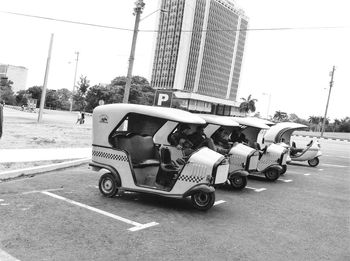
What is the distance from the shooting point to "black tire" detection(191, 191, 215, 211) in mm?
7203

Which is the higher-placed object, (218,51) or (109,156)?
(218,51)

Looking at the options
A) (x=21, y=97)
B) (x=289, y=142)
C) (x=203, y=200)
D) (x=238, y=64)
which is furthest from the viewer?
(x=238, y=64)

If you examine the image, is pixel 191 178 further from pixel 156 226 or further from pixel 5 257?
pixel 5 257

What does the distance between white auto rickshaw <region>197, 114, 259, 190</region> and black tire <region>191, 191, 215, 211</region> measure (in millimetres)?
2523

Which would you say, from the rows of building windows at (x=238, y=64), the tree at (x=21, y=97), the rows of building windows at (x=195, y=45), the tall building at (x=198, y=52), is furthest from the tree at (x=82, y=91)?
the rows of building windows at (x=238, y=64)

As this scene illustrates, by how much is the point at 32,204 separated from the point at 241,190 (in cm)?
549

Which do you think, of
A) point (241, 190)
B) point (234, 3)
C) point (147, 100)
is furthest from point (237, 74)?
point (241, 190)

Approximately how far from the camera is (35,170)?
9.49 metres

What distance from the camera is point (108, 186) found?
303 inches

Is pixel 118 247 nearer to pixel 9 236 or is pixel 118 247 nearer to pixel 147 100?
pixel 9 236

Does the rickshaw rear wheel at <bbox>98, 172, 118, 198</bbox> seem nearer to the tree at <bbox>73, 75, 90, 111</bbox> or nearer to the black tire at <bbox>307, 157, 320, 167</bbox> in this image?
the black tire at <bbox>307, 157, 320, 167</bbox>

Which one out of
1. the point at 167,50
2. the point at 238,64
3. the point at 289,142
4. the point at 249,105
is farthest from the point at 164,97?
the point at 238,64

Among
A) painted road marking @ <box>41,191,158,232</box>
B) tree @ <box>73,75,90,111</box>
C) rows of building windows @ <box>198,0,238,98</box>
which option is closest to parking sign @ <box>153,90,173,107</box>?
painted road marking @ <box>41,191,158,232</box>

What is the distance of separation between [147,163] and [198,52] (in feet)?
462
